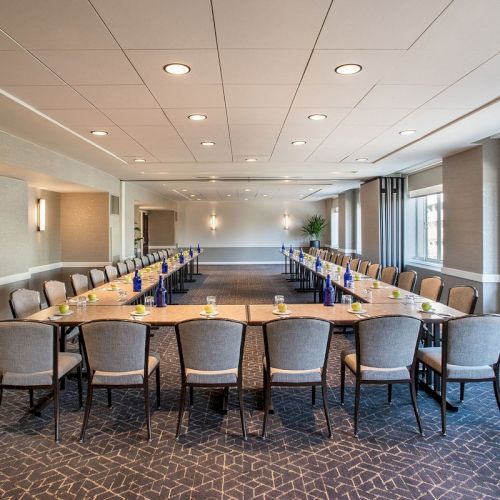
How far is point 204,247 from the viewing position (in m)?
17.2

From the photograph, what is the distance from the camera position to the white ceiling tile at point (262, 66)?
2.72 meters

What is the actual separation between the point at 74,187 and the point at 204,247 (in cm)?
982

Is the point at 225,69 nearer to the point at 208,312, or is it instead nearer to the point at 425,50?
the point at 425,50

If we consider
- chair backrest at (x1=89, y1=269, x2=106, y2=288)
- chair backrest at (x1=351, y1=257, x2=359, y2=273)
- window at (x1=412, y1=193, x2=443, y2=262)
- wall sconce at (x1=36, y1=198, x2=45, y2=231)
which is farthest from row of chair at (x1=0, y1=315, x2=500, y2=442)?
window at (x1=412, y1=193, x2=443, y2=262)

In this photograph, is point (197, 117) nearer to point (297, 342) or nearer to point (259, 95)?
point (259, 95)

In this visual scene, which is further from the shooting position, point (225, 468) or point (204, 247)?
point (204, 247)

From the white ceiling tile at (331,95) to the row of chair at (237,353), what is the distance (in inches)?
78.0

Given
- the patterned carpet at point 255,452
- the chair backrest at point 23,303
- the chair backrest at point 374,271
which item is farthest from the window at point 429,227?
the chair backrest at point 23,303

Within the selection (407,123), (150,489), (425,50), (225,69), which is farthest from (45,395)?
(407,123)

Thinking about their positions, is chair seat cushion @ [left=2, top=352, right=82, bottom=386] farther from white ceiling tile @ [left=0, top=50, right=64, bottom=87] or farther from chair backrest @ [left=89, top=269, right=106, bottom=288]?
chair backrest @ [left=89, top=269, right=106, bottom=288]

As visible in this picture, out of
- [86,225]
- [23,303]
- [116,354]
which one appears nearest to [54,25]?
[116,354]

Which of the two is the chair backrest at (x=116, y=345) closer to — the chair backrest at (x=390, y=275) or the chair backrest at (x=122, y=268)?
the chair backrest at (x=390, y=275)

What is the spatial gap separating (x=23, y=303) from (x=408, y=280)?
4961 mm

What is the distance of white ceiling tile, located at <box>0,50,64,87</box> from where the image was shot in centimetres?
271
